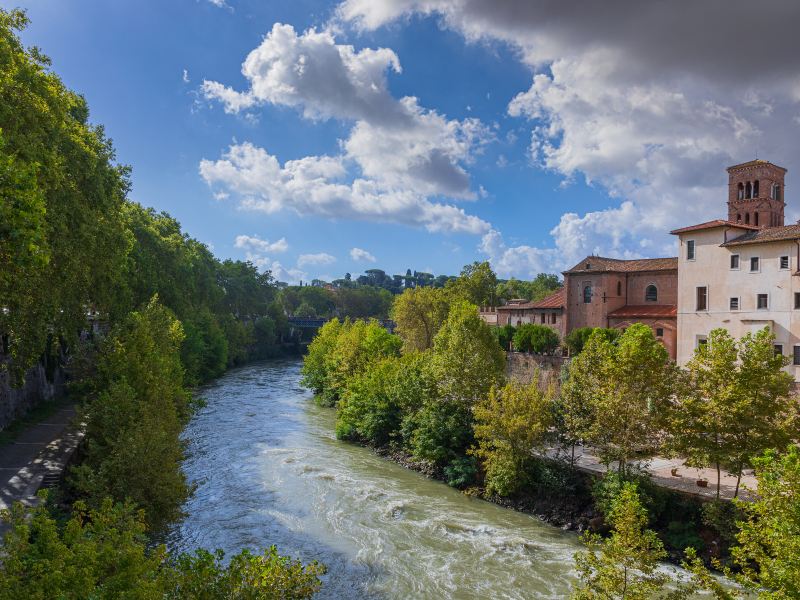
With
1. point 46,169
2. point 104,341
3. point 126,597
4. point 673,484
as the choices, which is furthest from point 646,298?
point 126,597

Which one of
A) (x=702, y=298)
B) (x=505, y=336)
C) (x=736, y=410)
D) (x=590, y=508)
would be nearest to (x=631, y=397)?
(x=736, y=410)

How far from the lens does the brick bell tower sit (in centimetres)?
5059

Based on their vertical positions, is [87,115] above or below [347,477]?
above

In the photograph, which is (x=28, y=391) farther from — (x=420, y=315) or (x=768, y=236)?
(x=768, y=236)

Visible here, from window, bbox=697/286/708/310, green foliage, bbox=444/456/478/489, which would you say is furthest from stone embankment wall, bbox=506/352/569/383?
green foliage, bbox=444/456/478/489

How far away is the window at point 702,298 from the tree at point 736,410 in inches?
842

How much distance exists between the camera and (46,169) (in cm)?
1867

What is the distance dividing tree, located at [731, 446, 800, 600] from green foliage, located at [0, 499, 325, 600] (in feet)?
22.7

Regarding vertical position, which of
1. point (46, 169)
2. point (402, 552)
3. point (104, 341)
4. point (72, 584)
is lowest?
point (402, 552)

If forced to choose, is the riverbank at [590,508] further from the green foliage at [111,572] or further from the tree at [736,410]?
the green foliage at [111,572]

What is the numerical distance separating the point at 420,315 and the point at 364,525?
35019mm

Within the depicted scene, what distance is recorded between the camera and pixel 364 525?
22.0 meters

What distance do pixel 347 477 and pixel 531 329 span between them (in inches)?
1018

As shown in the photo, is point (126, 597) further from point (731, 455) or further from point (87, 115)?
point (87, 115)
